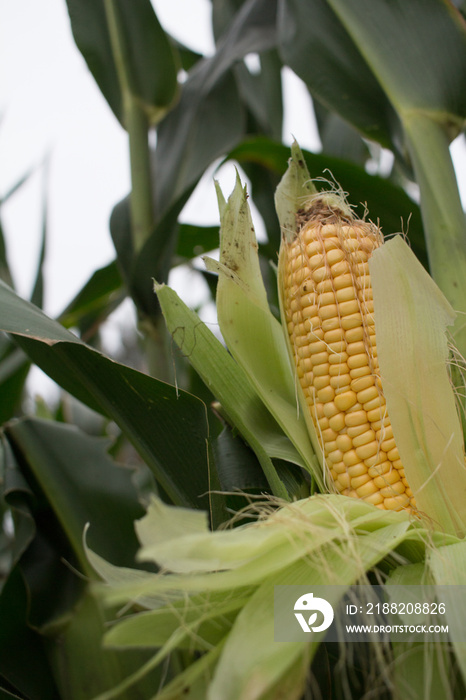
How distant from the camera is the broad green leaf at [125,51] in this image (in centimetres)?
99

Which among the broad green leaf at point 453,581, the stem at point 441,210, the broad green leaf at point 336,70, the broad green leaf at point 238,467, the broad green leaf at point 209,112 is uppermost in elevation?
the broad green leaf at point 209,112

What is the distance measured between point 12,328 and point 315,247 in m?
0.28

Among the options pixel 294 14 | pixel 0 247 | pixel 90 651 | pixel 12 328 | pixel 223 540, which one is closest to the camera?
pixel 223 540

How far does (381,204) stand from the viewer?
829 mm

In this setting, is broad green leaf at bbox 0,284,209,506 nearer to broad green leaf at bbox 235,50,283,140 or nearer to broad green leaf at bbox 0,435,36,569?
broad green leaf at bbox 0,435,36,569

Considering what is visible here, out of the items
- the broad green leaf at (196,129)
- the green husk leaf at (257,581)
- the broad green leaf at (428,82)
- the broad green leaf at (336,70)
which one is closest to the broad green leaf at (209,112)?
the broad green leaf at (196,129)

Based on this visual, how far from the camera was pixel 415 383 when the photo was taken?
417 millimetres

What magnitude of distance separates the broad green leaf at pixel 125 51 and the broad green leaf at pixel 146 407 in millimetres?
645

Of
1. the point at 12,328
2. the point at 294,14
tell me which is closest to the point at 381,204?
the point at 294,14

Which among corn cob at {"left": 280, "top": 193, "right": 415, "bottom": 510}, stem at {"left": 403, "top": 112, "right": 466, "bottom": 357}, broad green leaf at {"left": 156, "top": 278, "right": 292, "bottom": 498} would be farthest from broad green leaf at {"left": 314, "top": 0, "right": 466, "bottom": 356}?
broad green leaf at {"left": 156, "top": 278, "right": 292, "bottom": 498}

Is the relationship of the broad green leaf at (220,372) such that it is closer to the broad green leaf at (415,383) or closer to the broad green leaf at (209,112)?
the broad green leaf at (415,383)

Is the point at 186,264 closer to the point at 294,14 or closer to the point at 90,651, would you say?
the point at 294,14

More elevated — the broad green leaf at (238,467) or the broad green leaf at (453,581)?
the broad green leaf at (238,467)

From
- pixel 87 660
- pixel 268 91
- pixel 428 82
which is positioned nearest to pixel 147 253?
pixel 428 82
